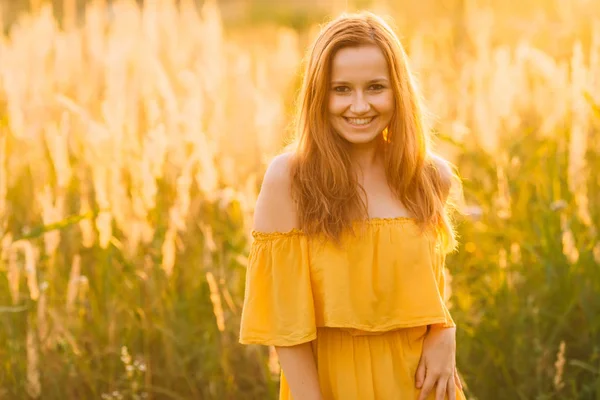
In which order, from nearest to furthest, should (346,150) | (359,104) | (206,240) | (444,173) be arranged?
1. (359,104)
2. (346,150)
3. (444,173)
4. (206,240)

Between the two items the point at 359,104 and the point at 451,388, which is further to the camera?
the point at 451,388

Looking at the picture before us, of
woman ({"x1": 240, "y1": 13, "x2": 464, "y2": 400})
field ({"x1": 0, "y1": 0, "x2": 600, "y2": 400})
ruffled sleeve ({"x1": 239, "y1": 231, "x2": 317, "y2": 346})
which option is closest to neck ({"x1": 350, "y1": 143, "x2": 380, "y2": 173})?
woman ({"x1": 240, "y1": 13, "x2": 464, "y2": 400})

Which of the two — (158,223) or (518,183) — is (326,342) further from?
(518,183)

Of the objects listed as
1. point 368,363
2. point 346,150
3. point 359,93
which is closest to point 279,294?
point 368,363

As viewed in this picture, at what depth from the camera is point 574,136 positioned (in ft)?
10.5

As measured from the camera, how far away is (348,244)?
2066 millimetres

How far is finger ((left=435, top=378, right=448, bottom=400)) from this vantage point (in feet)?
7.02

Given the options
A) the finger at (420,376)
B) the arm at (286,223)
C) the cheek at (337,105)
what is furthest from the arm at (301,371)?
the cheek at (337,105)

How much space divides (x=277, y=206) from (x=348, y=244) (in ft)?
0.60

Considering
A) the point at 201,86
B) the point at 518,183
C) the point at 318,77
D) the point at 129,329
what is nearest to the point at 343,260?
the point at 318,77

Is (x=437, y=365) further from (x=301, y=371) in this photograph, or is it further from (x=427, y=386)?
(x=301, y=371)

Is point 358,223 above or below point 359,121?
below

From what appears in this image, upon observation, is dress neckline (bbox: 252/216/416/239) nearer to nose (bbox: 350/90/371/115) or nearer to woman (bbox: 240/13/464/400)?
woman (bbox: 240/13/464/400)

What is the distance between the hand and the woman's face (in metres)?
0.50
